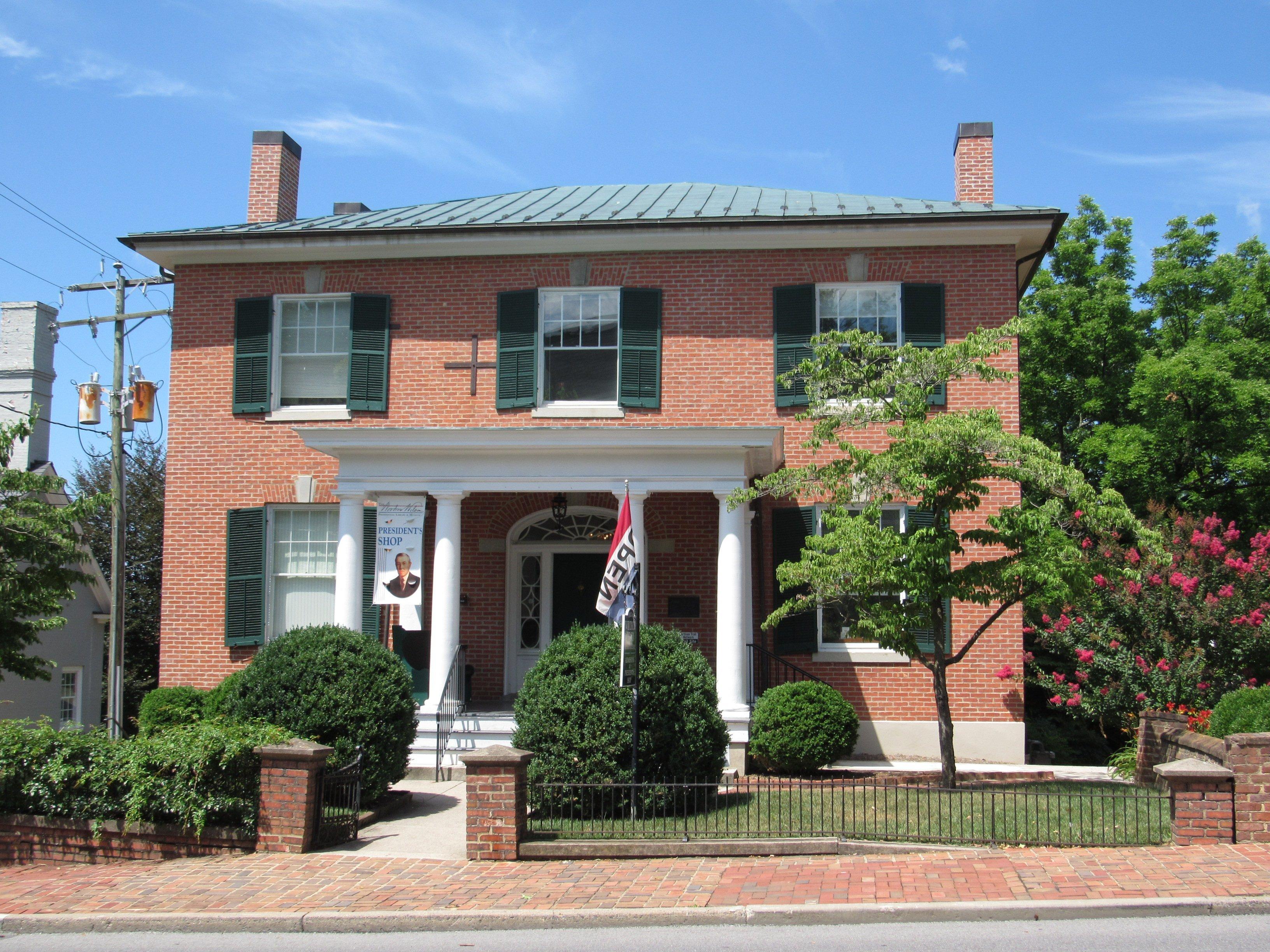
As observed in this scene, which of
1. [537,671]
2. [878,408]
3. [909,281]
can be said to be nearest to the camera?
[537,671]

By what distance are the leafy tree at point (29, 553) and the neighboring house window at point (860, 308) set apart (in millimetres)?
9968

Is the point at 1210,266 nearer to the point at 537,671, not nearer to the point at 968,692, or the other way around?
the point at 968,692

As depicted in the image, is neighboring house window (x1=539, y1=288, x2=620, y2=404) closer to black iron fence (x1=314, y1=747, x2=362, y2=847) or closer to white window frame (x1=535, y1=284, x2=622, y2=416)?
white window frame (x1=535, y1=284, x2=622, y2=416)

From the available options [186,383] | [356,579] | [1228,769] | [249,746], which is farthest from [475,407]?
[1228,769]

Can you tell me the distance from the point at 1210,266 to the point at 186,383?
733 inches

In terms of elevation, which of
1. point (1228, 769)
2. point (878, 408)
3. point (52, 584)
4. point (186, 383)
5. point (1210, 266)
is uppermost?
point (1210, 266)

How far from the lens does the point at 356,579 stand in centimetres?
1452

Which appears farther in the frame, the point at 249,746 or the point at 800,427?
the point at 800,427

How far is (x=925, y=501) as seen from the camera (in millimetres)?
11508

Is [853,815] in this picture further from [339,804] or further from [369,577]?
[369,577]

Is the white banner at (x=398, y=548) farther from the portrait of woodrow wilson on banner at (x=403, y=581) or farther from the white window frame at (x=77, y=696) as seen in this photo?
the white window frame at (x=77, y=696)

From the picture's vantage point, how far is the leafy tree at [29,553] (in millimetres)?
12945

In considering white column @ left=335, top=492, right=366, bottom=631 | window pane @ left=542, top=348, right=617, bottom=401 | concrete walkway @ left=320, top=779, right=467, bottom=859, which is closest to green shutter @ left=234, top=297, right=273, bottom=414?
white column @ left=335, top=492, right=366, bottom=631

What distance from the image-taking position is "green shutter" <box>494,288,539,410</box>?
15977mm
